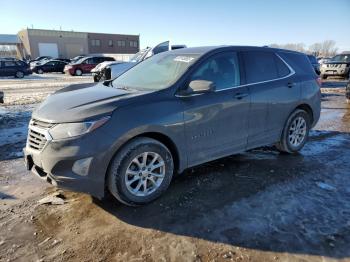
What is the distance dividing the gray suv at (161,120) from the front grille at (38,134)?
0.04 ft

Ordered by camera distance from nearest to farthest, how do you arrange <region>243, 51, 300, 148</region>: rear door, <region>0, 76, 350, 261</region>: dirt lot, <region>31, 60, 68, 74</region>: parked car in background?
<region>0, 76, 350, 261</region>: dirt lot
<region>243, 51, 300, 148</region>: rear door
<region>31, 60, 68, 74</region>: parked car in background

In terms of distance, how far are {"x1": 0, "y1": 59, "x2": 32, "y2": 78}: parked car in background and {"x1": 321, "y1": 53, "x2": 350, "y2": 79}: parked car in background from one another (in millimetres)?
24024

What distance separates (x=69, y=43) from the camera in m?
69.7

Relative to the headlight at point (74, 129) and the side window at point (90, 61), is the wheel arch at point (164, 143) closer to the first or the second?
the headlight at point (74, 129)

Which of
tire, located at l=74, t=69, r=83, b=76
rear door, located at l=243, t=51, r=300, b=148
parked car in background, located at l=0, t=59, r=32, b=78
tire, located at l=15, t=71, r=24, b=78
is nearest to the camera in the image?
rear door, located at l=243, t=51, r=300, b=148

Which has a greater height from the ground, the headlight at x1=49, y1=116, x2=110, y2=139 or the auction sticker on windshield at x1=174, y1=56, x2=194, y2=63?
the auction sticker on windshield at x1=174, y1=56, x2=194, y2=63

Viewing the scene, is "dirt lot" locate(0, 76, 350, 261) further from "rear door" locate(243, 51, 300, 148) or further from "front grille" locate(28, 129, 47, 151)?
"front grille" locate(28, 129, 47, 151)

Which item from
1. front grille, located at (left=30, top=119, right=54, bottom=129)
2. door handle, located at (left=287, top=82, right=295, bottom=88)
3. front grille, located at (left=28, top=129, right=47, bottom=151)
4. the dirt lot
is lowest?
the dirt lot

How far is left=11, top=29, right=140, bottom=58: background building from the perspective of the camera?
65.7m

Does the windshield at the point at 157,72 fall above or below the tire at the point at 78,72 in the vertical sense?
above

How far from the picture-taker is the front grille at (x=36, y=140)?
342 cm

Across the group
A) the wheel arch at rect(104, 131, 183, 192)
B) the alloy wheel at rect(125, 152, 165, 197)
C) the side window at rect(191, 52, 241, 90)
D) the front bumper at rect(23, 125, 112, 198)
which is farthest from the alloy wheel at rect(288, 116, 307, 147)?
the front bumper at rect(23, 125, 112, 198)

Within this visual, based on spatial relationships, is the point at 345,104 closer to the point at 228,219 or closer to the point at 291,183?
the point at 291,183

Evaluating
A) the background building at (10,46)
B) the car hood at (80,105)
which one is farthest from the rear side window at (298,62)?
the background building at (10,46)
